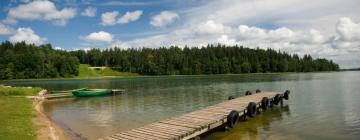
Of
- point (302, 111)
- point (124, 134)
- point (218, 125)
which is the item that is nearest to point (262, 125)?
point (218, 125)

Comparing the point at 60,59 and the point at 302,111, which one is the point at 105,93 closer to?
the point at 302,111

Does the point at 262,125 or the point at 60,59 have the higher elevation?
the point at 60,59

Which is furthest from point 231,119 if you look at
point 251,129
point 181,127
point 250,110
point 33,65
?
point 33,65

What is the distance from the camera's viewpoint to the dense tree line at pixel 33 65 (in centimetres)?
17175

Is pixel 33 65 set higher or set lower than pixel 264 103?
higher

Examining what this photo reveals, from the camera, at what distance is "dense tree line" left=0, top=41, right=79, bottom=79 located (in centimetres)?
17175

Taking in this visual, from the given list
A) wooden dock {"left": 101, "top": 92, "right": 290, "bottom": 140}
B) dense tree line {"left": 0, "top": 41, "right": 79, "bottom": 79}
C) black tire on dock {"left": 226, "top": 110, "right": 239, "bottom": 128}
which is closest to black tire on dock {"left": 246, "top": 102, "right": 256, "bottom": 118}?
wooden dock {"left": 101, "top": 92, "right": 290, "bottom": 140}

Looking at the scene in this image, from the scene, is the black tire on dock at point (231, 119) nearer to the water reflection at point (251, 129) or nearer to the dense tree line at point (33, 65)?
the water reflection at point (251, 129)

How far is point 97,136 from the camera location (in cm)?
2369

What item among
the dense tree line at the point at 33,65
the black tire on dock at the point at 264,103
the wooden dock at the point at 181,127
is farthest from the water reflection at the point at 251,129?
the dense tree line at the point at 33,65

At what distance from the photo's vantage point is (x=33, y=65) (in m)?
176

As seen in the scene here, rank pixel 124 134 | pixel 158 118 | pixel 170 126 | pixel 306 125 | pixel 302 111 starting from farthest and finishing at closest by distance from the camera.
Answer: pixel 302 111 < pixel 158 118 < pixel 306 125 < pixel 170 126 < pixel 124 134

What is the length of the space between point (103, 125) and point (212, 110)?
10.3 m

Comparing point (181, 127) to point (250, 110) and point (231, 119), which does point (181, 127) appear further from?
point (250, 110)
